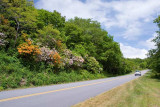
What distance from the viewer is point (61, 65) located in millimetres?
14531

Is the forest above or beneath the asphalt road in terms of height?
above

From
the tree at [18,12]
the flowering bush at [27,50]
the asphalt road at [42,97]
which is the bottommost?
the asphalt road at [42,97]

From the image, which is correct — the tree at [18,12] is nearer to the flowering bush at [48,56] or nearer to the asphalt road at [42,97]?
the flowering bush at [48,56]

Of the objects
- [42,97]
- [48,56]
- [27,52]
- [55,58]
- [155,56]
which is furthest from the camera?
[155,56]

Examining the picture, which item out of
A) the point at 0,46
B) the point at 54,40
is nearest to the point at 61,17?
the point at 54,40

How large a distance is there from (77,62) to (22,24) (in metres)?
8.74

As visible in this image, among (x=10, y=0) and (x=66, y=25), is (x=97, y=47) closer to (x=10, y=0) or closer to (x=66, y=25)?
(x=66, y=25)

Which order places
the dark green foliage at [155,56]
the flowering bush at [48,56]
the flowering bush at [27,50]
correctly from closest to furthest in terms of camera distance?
the flowering bush at [27,50] → the flowering bush at [48,56] → the dark green foliage at [155,56]

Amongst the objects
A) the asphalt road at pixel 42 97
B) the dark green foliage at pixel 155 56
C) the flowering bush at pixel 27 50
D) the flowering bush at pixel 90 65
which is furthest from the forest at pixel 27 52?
the dark green foliage at pixel 155 56

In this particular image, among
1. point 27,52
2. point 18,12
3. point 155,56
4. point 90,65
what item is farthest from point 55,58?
point 155,56

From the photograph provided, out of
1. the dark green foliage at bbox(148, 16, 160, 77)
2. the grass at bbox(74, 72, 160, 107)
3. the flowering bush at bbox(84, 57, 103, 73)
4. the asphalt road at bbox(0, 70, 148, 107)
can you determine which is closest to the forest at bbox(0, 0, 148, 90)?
the asphalt road at bbox(0, 70, 148, 107)

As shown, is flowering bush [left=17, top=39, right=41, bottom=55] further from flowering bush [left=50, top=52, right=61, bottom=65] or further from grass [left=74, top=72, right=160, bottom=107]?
grass [left=74, top=72, right=160, bottom=107]

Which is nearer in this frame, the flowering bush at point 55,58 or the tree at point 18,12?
the tree at point 18,12

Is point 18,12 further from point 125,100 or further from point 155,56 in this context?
point 155,56
